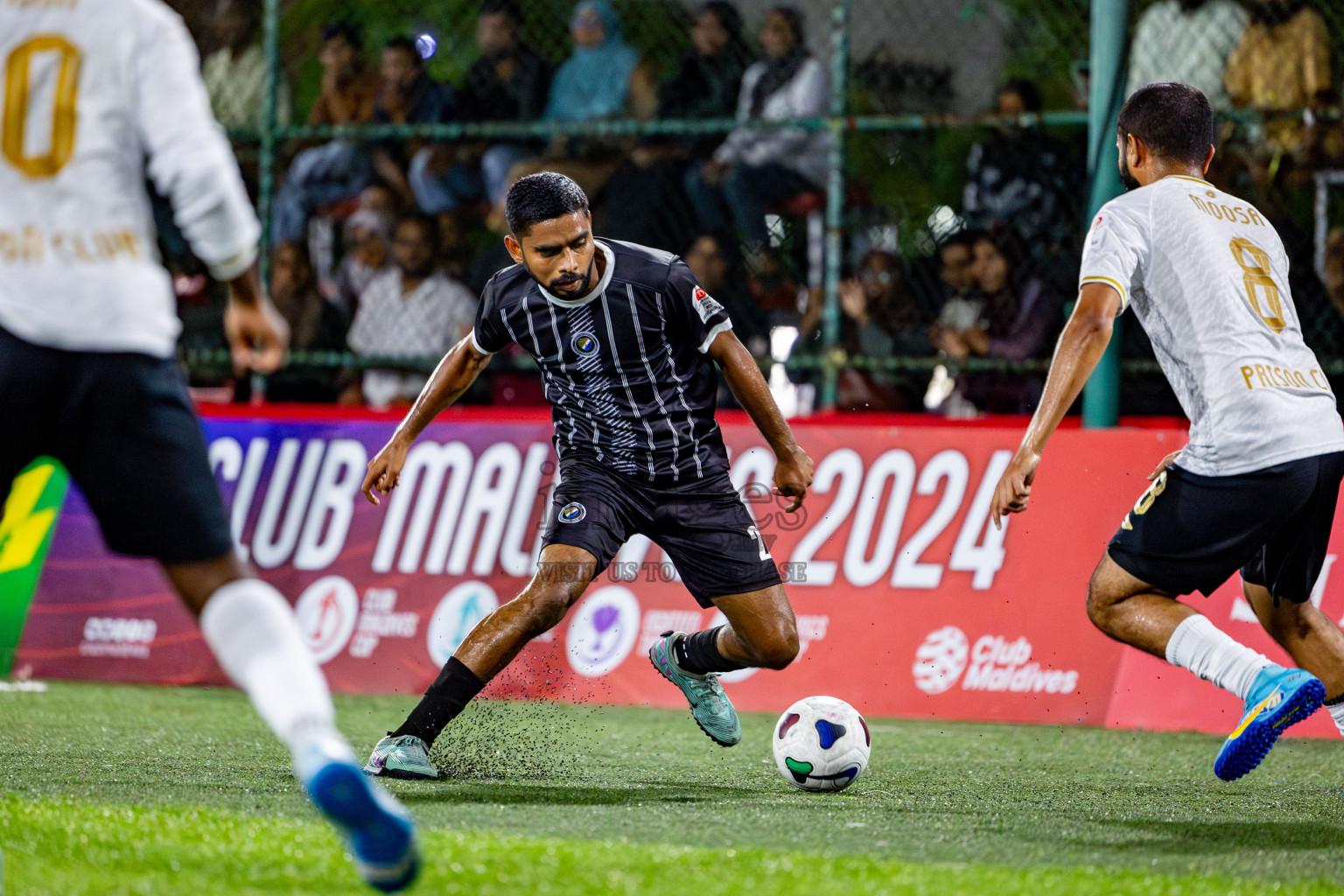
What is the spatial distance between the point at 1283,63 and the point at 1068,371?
4444 millimetres

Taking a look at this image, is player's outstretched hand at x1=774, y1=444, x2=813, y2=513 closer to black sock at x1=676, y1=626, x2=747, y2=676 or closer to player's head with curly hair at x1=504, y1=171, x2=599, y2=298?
black sock at x1=676, y1=626, x2=747, y2=676

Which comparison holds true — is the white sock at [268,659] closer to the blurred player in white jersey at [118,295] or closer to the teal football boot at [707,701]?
the blurred player in white jersey at [118,295]

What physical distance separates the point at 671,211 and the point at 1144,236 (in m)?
4.39

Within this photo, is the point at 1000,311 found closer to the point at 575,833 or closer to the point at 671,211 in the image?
the point at 671,211

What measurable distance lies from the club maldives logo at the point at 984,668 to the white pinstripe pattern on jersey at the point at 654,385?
2.24 meters

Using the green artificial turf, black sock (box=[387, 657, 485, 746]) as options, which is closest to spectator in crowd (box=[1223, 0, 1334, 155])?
the green artificial turf

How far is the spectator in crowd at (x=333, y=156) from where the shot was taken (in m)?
9.58

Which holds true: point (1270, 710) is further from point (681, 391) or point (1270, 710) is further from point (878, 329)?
point (878, 329)

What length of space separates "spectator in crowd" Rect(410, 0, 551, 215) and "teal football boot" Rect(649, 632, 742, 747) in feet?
13.4

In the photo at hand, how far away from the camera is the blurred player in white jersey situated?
10.4 ft

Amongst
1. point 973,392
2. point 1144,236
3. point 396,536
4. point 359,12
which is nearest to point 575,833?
point 1144,236

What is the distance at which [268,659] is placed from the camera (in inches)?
126

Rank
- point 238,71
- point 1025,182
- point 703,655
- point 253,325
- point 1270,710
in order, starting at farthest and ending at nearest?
1. point 238,71
2. point 1025,182
3. point 703,655
4. point 1270,710
5. point 253,325

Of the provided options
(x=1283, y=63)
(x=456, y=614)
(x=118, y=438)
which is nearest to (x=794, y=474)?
(x=118, y=438)
